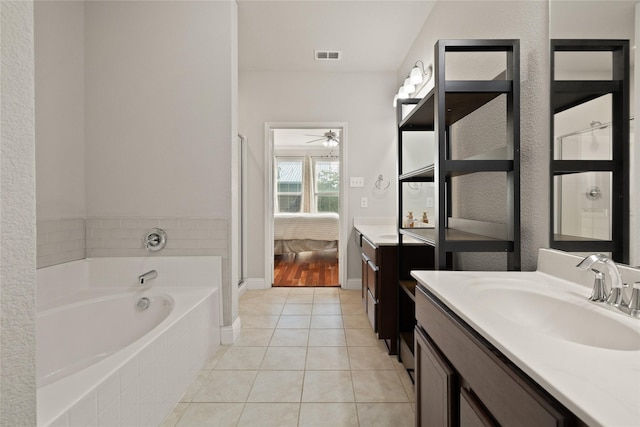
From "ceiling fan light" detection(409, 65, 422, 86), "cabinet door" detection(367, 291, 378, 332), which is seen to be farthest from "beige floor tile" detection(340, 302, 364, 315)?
"ceiling fan light" detection(409, 65, 422, 86)

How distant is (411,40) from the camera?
9.35 feet

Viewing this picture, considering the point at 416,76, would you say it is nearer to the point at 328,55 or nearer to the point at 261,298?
the point at 328,55

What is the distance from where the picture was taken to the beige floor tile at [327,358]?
1.91m

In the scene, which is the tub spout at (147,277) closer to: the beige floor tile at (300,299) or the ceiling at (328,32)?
the beige floor tile at (300,299)

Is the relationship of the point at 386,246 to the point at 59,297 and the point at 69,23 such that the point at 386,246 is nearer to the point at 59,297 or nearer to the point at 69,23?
the point at 59,297

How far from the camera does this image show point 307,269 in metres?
4.64

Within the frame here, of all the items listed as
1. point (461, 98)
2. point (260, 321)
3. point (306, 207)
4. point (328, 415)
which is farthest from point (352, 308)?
point (306, 207)

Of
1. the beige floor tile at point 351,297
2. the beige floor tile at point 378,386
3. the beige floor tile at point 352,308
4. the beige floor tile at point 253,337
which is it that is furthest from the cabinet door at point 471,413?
the beige floor tile at point 351,297

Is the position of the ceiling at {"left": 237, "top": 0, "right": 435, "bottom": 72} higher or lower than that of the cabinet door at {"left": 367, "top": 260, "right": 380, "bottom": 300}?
higher

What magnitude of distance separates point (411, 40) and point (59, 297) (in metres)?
3.57

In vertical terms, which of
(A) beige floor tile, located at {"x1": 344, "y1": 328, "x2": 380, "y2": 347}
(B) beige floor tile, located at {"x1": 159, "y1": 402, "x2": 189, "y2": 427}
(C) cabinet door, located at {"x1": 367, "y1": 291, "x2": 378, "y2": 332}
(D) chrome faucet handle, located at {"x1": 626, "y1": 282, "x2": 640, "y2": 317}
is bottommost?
(B) beige floor tile, located at {"x1": 159, "y1": 402, "x2": 189, "y2": 427}

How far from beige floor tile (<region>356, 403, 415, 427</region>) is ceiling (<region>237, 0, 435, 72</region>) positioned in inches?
110

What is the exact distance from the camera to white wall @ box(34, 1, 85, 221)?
6.13ft

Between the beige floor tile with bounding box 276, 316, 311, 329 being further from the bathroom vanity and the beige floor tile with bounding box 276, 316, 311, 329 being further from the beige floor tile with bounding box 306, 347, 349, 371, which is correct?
the bathroom vanity
